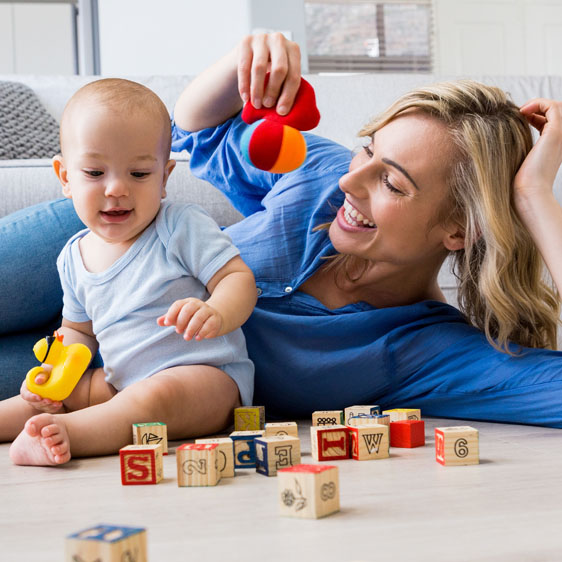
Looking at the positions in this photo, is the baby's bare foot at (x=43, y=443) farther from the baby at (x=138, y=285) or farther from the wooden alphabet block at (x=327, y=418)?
Answer: the wooden alphabet block at (x=327, y=418)

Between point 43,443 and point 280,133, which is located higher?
point 280,133

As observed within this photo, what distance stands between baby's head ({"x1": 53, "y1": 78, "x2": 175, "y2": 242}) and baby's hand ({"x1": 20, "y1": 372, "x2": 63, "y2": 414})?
0.24 metres

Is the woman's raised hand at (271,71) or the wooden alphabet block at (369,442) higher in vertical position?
the woman's raised hand at (271,71)

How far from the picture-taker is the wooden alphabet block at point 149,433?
1015 mm

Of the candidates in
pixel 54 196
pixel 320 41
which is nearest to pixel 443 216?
pixel 54 196

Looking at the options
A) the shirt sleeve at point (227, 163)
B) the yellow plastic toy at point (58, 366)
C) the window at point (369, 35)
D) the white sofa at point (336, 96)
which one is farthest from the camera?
the window at point (369, 35)

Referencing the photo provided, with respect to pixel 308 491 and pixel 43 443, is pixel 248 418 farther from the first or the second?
pixel 308 491

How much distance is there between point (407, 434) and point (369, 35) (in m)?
5.04

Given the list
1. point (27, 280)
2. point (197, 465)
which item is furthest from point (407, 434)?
point (27, 280)

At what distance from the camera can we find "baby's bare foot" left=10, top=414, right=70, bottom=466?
97cm

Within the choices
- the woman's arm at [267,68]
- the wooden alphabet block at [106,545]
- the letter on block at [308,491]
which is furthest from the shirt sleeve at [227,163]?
the wooden alphabet block at [106,545]

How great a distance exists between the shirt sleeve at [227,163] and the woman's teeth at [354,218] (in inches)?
10.5

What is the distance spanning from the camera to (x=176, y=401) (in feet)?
3.62

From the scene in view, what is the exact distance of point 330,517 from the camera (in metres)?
0.75
